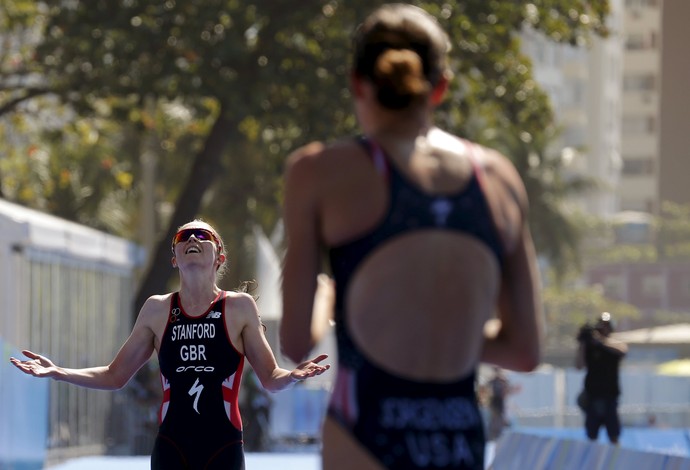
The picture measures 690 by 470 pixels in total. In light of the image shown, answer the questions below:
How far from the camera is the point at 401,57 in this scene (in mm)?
3740

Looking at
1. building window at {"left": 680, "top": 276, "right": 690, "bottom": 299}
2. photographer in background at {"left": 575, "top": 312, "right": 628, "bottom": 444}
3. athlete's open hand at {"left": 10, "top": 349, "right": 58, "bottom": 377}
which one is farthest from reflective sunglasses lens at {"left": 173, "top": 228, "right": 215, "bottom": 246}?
building window at {"left": 680, "top": 276, "right": 690, "bottom": 299}

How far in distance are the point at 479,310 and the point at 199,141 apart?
1444 inches

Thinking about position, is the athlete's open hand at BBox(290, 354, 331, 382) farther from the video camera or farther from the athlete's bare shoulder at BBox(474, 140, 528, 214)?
the video camera

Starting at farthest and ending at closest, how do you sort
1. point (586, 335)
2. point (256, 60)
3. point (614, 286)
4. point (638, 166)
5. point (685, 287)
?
point (638, 166)
point (614, 286)
point (685, 287)
point (256, 60)
point (586, 335)

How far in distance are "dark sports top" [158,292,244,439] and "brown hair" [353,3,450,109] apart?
3.21 m

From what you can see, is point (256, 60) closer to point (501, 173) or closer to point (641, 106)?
point (501, 173)

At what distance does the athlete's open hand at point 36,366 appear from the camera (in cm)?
623

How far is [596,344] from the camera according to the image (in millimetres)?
22125

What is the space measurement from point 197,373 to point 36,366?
77 cm

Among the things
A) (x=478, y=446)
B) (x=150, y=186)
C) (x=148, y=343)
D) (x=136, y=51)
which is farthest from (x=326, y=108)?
(x=478, y=446)

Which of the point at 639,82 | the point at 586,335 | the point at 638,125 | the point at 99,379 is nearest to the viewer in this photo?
the point at 99,379

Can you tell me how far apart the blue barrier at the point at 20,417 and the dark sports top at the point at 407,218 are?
1228 cm

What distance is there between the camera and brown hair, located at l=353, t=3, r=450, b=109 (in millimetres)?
3742

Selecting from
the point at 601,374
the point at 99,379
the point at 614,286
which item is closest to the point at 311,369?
the point at 99,379
